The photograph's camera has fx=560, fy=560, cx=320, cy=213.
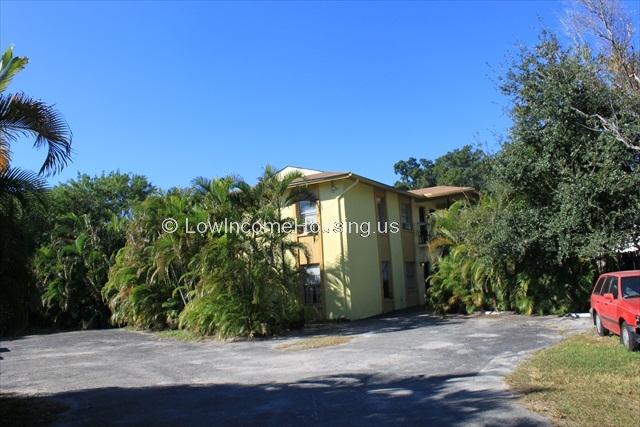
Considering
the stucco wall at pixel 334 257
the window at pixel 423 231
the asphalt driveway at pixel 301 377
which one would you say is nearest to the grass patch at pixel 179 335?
the asphalt driveway at pixel 301 377

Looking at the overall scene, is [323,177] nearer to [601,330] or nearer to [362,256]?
[362,256]

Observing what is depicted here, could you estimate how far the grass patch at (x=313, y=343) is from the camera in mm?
15458

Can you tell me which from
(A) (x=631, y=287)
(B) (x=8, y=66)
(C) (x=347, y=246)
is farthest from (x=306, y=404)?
(C) (x=347, y=246)

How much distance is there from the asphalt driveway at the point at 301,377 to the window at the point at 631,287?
2.39m

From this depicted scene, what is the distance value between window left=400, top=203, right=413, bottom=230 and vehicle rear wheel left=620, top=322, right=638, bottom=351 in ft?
53.6

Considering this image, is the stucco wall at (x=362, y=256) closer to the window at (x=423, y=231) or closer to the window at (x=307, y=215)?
the window at (x=307, y=215)

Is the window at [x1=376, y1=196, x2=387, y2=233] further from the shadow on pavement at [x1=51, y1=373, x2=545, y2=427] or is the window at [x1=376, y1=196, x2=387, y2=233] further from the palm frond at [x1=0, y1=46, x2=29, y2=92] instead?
the palm frond at [x1=0, y1=46, x2=29, y2=92]

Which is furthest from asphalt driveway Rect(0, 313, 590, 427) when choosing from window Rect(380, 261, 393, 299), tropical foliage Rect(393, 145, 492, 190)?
tropical foliage Rect(393, 145, 492, 190)

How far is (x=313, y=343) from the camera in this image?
16141 millimetres

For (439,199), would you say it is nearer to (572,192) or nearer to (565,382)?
(572,192)

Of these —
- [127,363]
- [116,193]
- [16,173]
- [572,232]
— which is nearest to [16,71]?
[16,173]

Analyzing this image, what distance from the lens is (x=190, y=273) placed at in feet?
65.6

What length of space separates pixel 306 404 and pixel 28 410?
4.29 m

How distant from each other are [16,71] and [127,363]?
8514 mm
